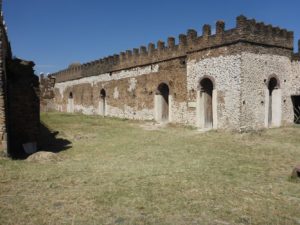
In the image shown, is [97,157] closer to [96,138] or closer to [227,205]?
[96,138]

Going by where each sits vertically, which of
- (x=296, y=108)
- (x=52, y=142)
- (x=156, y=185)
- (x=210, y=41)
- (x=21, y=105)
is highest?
(x=210, y=41)

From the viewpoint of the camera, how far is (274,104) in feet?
52.5

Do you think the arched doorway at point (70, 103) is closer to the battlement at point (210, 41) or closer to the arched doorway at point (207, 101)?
the battlement at point (210, 41)

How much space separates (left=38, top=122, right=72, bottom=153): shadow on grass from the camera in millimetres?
10898

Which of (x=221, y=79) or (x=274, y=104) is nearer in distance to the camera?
(x=221, y=79)

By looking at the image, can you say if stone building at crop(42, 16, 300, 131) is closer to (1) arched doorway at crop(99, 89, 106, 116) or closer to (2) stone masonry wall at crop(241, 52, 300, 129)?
(2) stone masonry wall at crop(241, 52, 300, 129)

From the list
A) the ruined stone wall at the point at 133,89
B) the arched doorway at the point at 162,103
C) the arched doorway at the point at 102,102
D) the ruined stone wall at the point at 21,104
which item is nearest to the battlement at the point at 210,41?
the ruined stone wall at the point at 133,89

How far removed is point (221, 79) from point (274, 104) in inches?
139

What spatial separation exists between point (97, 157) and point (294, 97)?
11.9 metres

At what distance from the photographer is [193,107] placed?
1636 centimetres

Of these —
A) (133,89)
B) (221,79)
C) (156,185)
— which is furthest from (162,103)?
(156,185)

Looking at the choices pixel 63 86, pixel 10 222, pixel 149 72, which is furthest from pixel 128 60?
pixel 10 222

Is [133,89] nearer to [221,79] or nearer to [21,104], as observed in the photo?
[221,79]

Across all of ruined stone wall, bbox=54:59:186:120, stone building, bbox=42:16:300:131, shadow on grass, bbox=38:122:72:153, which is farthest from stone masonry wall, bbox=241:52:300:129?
shadow on grass, bbox=38:122:72:153
